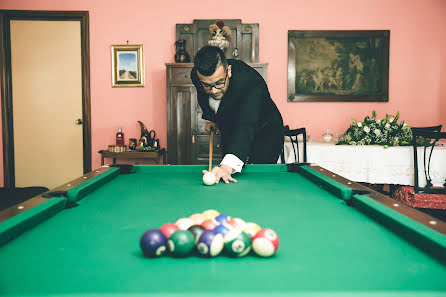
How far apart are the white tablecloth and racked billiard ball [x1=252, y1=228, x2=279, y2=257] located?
277 centimetres

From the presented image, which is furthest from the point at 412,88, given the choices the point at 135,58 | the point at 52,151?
the point at 52,151

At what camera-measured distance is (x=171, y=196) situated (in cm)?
140

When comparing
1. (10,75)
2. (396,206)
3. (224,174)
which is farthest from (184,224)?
(10,75)

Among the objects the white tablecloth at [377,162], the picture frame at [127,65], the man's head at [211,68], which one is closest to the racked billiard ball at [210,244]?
the man's head at [211,68]

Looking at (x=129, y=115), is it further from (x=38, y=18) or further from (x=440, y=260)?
(x=440, y=260)

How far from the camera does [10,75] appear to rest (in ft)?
14.8

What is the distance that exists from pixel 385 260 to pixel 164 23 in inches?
170

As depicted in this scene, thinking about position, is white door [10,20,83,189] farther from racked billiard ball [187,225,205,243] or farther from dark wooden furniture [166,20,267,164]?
racked billiard ball [187,225,205,243]

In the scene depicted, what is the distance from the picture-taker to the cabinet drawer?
13.1 feet

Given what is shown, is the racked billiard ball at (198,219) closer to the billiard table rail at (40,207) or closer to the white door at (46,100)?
the billiard table rail at (40,207)

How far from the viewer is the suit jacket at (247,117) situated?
204 cm

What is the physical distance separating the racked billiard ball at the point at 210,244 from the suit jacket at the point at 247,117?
1.16 m

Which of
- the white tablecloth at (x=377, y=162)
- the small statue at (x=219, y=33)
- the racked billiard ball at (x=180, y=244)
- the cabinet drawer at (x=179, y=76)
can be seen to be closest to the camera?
the racked billiard ball at (x=180, y=244)

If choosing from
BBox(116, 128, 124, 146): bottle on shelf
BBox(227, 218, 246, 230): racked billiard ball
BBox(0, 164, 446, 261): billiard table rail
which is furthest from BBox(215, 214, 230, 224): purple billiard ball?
BBox(116, 128, 124, 146): bottle on shelf
